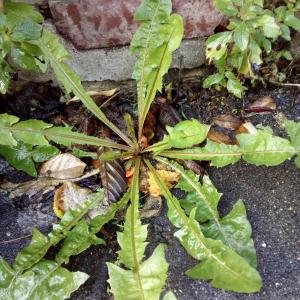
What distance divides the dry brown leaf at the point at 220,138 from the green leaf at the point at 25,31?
690 mm

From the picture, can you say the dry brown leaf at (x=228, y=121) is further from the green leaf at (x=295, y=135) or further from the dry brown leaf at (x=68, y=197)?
the dry brown leaf at (x=68, y=197)

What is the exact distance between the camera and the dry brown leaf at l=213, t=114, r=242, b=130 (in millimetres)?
1628

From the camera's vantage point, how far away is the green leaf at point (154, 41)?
1.46 m

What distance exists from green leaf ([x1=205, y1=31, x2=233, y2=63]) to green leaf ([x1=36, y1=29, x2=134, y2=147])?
0.42 m

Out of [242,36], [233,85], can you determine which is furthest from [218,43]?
[233,85]

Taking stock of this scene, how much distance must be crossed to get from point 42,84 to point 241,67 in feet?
2.71

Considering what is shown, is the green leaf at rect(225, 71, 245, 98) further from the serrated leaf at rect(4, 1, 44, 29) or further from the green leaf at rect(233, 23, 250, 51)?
the serrated leaf at rect(4, 1, 44, 29)

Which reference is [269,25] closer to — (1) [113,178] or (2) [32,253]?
(1) [113,178]

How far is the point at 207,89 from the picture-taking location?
5.74ft

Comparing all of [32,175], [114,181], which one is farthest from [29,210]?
[114,181]

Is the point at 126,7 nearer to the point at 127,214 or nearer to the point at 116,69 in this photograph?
the point at 116,69

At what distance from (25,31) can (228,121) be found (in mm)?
777

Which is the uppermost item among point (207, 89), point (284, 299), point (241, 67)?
point (241, 67)

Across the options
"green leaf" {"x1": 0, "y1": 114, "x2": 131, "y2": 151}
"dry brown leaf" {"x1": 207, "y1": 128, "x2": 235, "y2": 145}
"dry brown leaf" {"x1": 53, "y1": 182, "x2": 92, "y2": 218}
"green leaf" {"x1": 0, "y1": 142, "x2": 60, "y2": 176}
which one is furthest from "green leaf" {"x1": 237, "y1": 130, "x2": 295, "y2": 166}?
"green leaf" {"x1": 0, "y1": 142, "x2": 60, "y2": 176}
